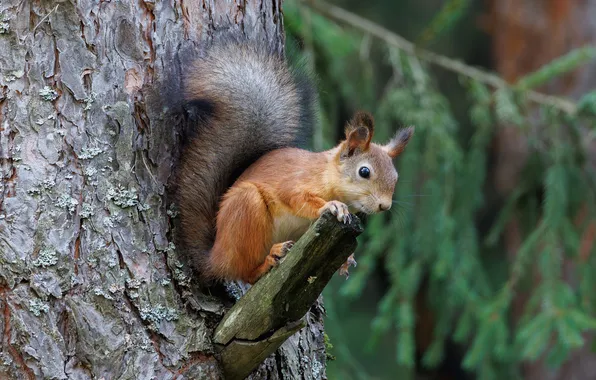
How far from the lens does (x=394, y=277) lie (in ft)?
10.0

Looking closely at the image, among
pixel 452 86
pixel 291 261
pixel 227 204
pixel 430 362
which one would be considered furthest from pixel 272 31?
pixel 452 86

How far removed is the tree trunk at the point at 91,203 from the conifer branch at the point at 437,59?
1.68m

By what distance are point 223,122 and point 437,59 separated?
1.68 meters

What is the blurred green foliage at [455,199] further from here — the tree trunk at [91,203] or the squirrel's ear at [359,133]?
the tree trunk at [91,203]

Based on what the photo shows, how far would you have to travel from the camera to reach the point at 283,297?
1487 millimetres

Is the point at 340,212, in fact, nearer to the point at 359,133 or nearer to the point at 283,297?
the point at 283,297

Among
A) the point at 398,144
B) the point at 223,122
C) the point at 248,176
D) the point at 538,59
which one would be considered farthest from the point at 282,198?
the point at 538,59

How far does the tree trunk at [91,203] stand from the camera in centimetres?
149

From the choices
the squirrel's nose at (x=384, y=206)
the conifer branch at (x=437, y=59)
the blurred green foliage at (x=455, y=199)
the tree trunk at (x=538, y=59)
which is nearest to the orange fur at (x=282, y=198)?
the squirrel's nose at (x=384, y=206)

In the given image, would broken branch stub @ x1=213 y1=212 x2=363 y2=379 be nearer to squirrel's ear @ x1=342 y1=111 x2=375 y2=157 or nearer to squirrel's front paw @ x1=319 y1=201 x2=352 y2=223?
squirrel's front paw @ x1=319 y1=201 x2=352 y2=223

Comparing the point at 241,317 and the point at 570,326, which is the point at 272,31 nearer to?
the point at 241,317

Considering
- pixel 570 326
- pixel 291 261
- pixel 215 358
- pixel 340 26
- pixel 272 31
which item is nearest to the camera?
pixel 291 261

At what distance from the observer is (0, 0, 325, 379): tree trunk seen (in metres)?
1.49

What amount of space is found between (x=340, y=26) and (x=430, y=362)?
5.02 feet
